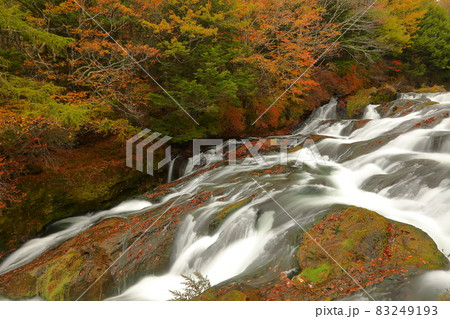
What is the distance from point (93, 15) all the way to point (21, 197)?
6.46m

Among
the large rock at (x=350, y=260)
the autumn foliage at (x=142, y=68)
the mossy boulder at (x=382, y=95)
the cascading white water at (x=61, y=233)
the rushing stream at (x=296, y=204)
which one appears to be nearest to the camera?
the large rock at (x=350, y=260)

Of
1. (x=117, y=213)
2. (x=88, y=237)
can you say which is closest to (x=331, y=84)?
(x=117, y=213)

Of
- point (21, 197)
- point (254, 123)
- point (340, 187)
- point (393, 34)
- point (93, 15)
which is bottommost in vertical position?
point (21, 197)

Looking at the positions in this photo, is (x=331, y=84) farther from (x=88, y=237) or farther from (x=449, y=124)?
(x=88, y=237)

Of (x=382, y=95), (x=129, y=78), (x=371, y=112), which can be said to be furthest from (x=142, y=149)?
(x=382, y=95)

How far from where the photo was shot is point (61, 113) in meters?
6.39

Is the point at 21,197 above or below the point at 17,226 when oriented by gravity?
above

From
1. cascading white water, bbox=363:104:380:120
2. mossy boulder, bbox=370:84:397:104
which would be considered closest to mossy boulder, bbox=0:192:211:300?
cascading white water, bbox=363:104:380:120

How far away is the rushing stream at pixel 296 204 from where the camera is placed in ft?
14.3

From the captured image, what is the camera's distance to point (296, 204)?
18.3 feet
